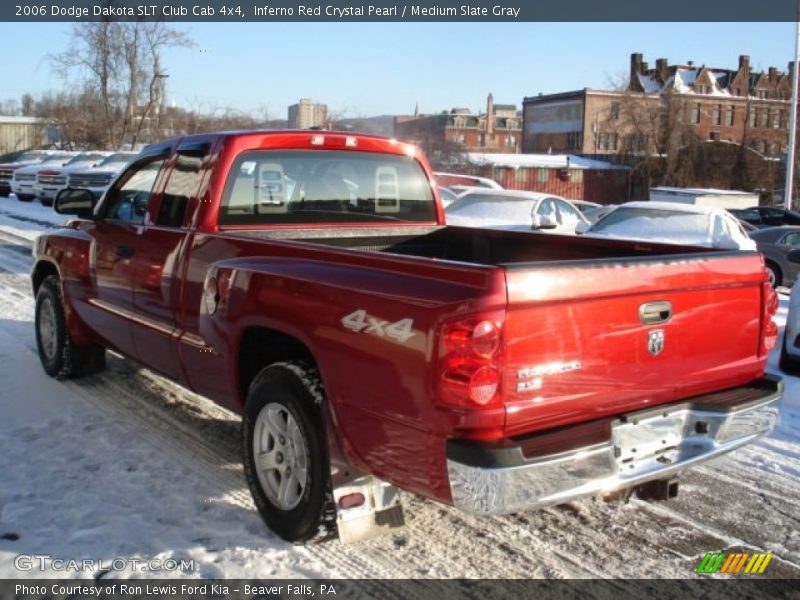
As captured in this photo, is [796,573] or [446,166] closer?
[796,573]

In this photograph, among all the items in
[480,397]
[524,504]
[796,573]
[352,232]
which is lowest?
[796,573]

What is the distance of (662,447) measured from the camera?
3443mm

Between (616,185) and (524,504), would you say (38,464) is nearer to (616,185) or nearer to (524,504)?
(524,504)

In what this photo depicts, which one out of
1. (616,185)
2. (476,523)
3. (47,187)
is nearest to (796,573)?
(476,523)

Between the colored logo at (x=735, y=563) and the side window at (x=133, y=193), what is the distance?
375 cm

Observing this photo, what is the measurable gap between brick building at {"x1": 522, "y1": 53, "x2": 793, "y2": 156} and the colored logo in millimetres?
49161

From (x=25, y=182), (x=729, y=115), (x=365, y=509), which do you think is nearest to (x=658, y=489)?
(x=365, y=509)

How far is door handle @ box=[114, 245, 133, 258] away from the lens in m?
5.16

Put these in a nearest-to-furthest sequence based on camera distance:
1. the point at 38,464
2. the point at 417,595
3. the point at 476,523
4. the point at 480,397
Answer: the point at 480,397 < the point at 417,595 < the point at 476,523 < the point at 38,464

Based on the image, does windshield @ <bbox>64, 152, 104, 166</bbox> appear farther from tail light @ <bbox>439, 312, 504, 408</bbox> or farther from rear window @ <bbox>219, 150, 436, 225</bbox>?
tail light @ <bbox>439, 312, 504, 408</bbox>

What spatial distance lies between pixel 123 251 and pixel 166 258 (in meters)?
0.65

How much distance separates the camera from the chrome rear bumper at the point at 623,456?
2.95 m

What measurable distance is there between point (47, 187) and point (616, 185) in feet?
110

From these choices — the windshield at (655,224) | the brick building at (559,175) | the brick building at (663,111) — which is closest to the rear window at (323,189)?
the windshield at (655,224)
